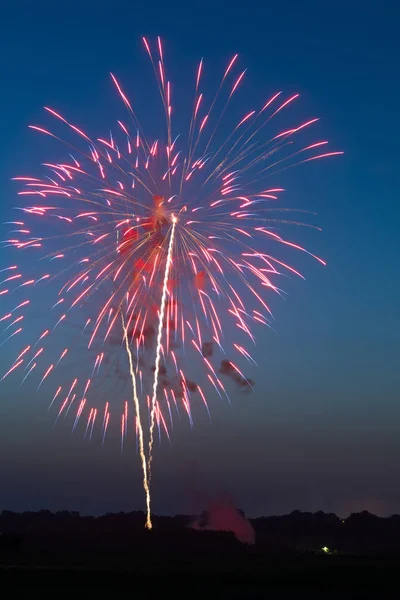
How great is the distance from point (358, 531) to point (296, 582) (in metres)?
58.0

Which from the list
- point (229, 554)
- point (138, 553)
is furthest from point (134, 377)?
point (229, 554)

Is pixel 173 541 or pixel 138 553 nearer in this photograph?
pixel 138 553

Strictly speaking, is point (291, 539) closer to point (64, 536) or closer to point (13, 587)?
point (64, 536)

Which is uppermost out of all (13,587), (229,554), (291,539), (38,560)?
(291,539)

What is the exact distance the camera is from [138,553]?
43562mm

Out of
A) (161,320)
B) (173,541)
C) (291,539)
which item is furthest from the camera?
(291,539)

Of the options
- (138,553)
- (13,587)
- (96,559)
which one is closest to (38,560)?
(96,559)

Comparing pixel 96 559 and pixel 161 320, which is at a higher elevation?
pixel 161 320

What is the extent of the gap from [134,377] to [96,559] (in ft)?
36.8

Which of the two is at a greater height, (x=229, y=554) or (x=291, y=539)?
(x=291, y=539)

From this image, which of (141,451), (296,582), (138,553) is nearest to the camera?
(296,582)

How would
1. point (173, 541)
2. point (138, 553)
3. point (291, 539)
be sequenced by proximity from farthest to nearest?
1. point (291, 539)
2. point (173, 541)
3. point (138, 553)

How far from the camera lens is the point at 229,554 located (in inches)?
1852

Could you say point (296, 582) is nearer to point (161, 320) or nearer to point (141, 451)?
point (141, 451)
